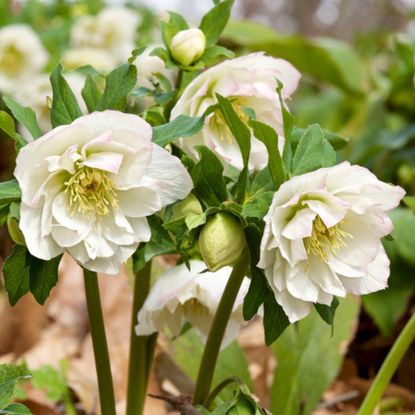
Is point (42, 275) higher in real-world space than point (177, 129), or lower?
lower

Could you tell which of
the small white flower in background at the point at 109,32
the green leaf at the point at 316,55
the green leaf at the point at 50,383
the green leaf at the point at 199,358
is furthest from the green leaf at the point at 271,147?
the small white flower in background at the point at 109,32

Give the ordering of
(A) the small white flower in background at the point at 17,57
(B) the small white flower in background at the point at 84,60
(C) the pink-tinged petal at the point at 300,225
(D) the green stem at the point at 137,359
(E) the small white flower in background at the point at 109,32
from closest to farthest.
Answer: (C) the pink-tinged petal at the point at 300,225 < (D) the green stem at the point at 137,359 < (B) the small white flower in background at the point at 84,60 < (A) the small white flower in background at the point at 17,57 < (E) the small white flower in background at the point at 109,32

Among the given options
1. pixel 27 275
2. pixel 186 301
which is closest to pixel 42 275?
pixel 27 275

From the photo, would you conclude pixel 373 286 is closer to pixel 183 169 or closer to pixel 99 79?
pixel 183 169

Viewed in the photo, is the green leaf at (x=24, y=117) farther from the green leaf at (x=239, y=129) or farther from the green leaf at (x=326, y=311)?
the green leaf at (x=326, y=311)

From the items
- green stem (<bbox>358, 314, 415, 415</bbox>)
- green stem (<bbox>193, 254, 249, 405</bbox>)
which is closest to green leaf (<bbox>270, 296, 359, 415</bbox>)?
green stem (<bbox>358, 314, 415, 415</bbox>)

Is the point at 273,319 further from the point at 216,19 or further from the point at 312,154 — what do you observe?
the point at 216,19
